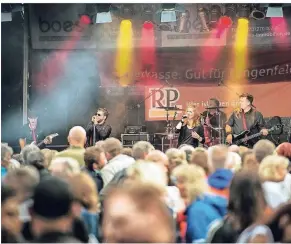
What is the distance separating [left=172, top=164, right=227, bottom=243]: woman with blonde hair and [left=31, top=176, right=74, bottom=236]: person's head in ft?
4.43

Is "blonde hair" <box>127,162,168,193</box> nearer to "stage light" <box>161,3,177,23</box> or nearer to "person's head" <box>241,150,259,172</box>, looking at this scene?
"person's head" <box>241,150,259,172</box>

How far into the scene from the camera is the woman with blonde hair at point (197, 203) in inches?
163

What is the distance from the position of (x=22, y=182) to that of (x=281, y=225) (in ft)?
5.22

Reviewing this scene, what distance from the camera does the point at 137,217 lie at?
2.33m

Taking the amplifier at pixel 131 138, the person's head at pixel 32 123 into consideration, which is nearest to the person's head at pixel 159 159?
the amplifier at pixel 131 138

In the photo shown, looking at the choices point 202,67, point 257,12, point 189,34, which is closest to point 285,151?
point 257,12

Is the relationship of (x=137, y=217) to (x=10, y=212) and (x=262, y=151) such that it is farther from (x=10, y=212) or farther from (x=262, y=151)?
(x=262, y=151)

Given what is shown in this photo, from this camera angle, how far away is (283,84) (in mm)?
14758

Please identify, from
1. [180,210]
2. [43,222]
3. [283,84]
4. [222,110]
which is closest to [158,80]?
[222,110]

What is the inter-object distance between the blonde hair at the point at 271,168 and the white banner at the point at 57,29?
9.82 m

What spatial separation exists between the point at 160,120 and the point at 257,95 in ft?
7.52

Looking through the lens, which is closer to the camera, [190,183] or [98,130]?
[190,183]

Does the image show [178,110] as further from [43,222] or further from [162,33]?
[43,222]

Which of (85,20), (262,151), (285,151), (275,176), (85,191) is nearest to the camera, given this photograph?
(85,191)
